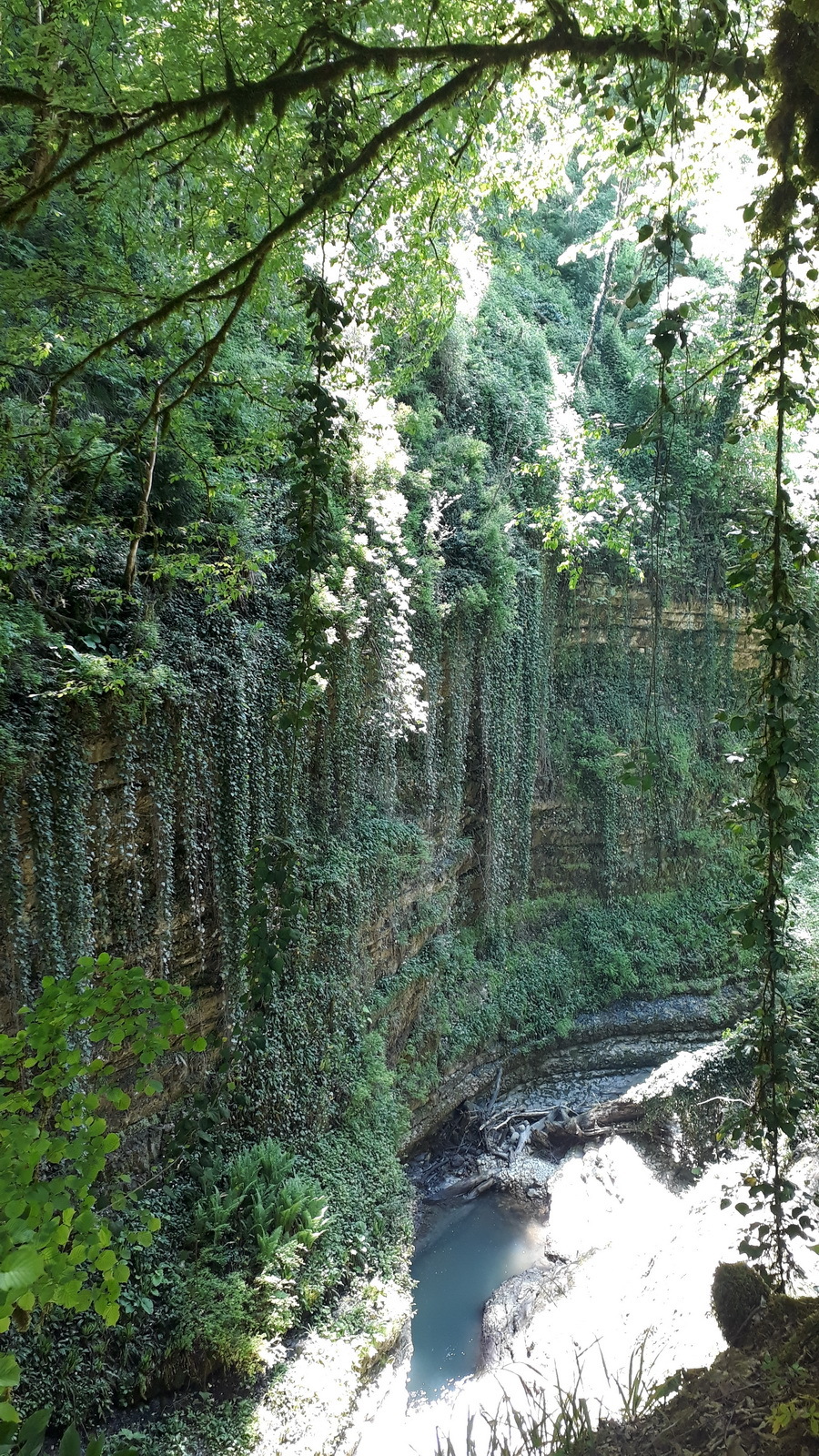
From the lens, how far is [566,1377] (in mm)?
4520

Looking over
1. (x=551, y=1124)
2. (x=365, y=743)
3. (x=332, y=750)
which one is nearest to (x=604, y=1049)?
(x=551, y=1124)

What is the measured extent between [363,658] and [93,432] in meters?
3.90

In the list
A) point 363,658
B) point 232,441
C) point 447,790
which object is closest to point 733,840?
point 447,790

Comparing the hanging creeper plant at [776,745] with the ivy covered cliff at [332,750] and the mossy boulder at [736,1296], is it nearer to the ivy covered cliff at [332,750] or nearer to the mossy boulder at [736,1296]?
the ivy covered cliff at [332,750]

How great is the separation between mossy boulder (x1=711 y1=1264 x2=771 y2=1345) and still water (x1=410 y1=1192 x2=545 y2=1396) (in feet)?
13.5

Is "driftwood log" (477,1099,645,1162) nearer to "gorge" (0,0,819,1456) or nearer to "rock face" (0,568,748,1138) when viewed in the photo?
"gorge" (0,0,819,1456)

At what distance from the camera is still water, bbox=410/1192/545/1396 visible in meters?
6.54

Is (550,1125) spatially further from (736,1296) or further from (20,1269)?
(20,1269)

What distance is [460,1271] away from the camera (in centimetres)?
751

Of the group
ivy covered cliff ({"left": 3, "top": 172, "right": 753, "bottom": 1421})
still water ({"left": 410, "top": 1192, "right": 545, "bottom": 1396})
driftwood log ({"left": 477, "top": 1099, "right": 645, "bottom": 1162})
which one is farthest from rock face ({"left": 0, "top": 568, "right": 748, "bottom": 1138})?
still water ({"left": 410, "top": 1192, "right": 545, "bottom": 1396})

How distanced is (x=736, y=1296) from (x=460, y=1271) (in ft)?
17.1

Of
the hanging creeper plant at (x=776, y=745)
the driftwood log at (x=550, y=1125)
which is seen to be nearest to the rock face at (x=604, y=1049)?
the driftwood log at (x=550, y=1125)

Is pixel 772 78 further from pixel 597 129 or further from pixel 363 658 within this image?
pixel 363 658

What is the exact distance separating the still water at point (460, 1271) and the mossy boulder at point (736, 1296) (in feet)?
13.5
